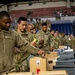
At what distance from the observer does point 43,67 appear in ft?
15.3

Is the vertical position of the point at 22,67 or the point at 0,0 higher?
the point at 0,0

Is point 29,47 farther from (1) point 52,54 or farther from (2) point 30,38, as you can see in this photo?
(1) point 52,54

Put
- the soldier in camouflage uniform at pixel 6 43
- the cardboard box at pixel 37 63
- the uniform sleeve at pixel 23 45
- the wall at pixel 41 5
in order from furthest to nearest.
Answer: the wall at pixel 41 5 < the cardboard box at pixel 37 63 < the uniform sleeve at pixel 23 45 < the soldier in camouflage uniform at pixel 6 43

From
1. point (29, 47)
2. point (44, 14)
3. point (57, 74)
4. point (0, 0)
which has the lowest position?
point (57, 74)

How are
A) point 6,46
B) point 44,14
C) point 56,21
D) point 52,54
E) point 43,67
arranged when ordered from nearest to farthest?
point 6,46
point 43,67
point 52,54
point 56,21
point 44,14

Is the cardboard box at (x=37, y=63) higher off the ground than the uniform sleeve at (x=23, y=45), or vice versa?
the uniform sleeve at (x=23, y=45)

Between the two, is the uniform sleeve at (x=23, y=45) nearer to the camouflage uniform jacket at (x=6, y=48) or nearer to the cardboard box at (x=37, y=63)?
the camouflage uniform jacket at (x=6, y=48)

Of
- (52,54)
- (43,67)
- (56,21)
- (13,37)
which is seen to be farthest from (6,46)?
(56,21)

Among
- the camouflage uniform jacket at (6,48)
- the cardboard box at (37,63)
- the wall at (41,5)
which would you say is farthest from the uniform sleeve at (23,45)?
the wall at (41,5)

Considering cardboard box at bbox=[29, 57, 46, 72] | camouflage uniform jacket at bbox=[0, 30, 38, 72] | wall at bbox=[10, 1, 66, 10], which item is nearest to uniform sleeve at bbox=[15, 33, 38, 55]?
camouflage uniform jacket at bbox=[0, 30, 38, 72]

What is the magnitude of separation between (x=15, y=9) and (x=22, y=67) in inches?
818

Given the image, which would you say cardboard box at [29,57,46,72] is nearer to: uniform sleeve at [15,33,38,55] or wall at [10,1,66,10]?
uniform sleeve at [15,33,38,55]

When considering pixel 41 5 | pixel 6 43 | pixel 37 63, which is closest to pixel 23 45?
pixel 6 43

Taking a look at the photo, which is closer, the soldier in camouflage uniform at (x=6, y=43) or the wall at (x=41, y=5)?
the soldier in camouflage uniform at (x=6, y=43)
